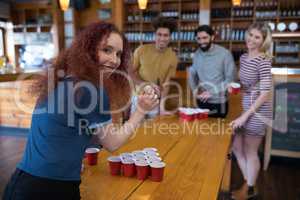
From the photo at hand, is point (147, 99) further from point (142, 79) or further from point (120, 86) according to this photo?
point (142, 79)

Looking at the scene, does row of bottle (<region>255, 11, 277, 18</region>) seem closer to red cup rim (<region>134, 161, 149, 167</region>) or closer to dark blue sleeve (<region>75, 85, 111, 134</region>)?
red cup rim (<region>134, 161, 149, 167</region>)

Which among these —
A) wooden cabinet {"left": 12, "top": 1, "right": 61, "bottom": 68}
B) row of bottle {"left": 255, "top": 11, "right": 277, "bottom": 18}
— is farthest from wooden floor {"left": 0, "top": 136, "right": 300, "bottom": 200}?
wooden cabinet {"left": 12, "top": 1, "right": 61, "bottom": 68}

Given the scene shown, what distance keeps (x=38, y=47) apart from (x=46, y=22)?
887 mm

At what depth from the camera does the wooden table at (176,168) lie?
1090mm

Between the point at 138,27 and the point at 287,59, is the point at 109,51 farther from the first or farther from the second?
the point at 138,27

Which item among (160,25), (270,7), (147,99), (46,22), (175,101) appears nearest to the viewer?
(147,99)

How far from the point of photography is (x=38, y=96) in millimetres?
1031

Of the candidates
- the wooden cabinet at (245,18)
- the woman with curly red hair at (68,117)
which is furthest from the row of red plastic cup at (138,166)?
the wooden cabinet at (245,18)

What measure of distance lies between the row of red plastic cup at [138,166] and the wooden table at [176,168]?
27 millimetres

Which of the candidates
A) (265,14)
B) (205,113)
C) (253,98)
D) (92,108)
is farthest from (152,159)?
(265,14)

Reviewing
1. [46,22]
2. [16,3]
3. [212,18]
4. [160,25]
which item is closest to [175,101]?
[160,25]

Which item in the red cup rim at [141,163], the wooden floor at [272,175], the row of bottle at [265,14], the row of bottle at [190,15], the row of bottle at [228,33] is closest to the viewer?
the red cup rim at [141,163]

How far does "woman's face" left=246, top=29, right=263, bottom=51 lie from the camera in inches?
82.9

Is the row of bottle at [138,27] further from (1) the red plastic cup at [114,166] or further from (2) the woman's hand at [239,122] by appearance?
(1) the red plastic cup at [114,166]
